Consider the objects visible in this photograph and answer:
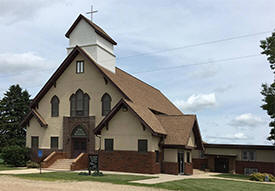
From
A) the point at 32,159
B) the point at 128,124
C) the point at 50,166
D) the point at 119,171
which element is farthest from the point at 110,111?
the point at 32,159

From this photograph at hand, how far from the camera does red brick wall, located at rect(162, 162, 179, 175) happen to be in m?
29.2

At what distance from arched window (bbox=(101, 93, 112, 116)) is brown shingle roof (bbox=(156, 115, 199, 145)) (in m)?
4.94

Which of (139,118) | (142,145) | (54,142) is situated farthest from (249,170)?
(54,142)

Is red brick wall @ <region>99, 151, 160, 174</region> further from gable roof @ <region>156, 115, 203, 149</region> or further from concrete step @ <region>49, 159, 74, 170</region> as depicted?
concrete step @ <region>49, 159, 74, 170</region>

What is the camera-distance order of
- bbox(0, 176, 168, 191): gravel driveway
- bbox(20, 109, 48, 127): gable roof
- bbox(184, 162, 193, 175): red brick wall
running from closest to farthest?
bbox(0, 176, 168, 191): gravel driveway → bbox(184, 162, 193, 175): red brick wall → bbox(20, 109, 48, 127): gable roof

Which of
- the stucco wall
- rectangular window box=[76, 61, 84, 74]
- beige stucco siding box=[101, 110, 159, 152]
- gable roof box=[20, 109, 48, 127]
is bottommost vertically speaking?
the stucco wall

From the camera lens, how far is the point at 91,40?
110ft

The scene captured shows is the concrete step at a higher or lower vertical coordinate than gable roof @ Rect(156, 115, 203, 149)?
lower

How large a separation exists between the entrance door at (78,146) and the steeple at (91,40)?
7.73 metres

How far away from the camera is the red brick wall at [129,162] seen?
2789 centimetres

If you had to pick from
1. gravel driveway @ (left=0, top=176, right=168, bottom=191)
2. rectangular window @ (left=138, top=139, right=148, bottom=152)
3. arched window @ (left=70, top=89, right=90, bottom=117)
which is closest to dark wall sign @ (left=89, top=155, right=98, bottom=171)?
rectangular window @ (left=138, top=139, right=148, bottom=152)

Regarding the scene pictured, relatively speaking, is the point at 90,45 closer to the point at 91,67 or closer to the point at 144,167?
the point at 91,67

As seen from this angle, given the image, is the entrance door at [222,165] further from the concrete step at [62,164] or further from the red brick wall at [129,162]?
the concrete step at [62,164]

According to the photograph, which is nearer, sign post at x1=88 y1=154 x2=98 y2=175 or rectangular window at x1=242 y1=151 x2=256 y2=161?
sign post at x1=88 y1=154 x2=98 y2=175
